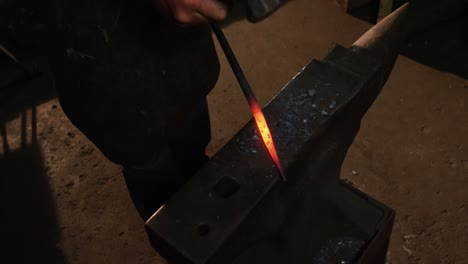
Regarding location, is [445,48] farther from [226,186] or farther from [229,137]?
[226,186]

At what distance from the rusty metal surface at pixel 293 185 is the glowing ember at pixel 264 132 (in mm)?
56

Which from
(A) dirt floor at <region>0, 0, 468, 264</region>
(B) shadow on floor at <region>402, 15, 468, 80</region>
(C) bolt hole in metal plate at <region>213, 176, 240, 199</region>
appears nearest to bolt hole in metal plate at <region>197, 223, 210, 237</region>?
(C) bolt hole in metal plate at <region>213, 176, 240, 199</region>

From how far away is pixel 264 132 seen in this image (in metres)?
1.15

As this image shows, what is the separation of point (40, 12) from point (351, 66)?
34.8 inches

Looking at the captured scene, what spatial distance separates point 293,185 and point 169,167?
714 millimetres

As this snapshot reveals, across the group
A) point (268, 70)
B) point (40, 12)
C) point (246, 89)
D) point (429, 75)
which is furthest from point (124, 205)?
point (429, 75)

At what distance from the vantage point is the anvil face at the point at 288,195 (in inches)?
42.8

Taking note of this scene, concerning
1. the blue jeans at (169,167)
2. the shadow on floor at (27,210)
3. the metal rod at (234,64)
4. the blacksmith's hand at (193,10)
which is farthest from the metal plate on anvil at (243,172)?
the shadow on floor at (27,210)

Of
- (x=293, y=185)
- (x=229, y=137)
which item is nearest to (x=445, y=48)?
(x=229, y=137)

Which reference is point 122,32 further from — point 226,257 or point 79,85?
point 226,257

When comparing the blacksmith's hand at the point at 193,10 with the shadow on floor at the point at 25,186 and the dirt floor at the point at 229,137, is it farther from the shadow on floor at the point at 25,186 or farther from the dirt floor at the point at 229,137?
the shadow on floor at the point at 25,186

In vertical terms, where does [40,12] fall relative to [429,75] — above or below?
above

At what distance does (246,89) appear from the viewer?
108 cm

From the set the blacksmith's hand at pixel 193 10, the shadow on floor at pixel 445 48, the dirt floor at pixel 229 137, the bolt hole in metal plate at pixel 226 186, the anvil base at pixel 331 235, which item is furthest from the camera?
the shadow on floor at pixel 445 48
